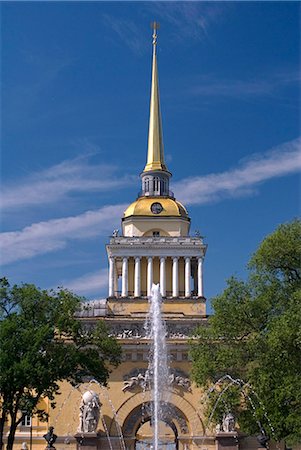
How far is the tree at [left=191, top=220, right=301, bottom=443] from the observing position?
29.1 meters

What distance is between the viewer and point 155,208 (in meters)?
56.8

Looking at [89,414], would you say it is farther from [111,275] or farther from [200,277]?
[200,277]

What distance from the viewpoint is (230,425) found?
121ft

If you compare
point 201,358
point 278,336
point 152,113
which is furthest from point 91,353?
point 152,113

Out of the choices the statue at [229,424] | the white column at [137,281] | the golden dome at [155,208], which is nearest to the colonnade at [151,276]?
the white column at [137,281]

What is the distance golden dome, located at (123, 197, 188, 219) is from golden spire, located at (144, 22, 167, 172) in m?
3.94

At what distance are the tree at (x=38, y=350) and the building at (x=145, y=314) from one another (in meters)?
4.73

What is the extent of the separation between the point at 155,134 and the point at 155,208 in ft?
27.4

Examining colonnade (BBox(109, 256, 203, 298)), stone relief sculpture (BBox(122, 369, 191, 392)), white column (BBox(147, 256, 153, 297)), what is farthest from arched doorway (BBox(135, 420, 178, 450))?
white column (BBox(147, 256, 153, 297))

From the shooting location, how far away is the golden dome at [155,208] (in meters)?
56.5

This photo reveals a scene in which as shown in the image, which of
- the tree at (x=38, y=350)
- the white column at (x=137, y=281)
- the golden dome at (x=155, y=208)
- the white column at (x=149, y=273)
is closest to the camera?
the tree at (x=38, y=350)

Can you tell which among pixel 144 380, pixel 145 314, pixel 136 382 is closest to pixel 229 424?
pixel 144 380

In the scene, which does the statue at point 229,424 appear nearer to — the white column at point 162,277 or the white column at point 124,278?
the white column at point 162,277

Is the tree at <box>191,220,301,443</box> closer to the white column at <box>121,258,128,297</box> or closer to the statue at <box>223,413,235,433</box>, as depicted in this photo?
the statue at <box>223,413,235,433</box>
